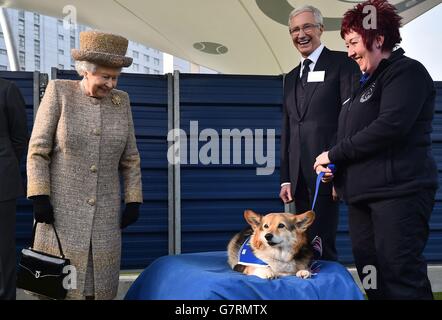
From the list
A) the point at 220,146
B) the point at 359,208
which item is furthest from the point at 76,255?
the point at 220,146

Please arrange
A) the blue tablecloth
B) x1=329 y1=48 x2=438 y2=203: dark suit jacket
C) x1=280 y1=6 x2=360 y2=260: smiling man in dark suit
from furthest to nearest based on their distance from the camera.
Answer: x1=280 y1=6 x2=360 y2=260: smiling man in dark suit
x1=329 y1=48 x2=438 y2=203: dark suit jacket
the blue tablecloth

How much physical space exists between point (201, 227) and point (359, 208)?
2.05 metres

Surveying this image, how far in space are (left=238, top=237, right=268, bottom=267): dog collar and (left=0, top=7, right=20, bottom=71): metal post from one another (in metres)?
7.45

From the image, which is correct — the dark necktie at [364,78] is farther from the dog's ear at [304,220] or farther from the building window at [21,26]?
the building window at [21,26]

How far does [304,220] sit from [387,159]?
0.46 metres

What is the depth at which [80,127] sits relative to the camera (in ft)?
7.52

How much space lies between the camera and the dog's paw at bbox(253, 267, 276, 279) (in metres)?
1.97

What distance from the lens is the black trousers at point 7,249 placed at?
8.45 feet

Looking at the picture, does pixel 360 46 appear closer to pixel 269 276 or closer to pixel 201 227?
pixel 269 276

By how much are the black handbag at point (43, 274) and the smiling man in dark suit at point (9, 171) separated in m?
0.52

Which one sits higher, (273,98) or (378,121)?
(273,98)

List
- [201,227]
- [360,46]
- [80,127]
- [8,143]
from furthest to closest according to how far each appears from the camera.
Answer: [201,227] → [8,143] → [80,127] → [360,46]

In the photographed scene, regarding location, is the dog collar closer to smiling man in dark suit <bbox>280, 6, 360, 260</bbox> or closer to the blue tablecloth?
the blue tablecloth

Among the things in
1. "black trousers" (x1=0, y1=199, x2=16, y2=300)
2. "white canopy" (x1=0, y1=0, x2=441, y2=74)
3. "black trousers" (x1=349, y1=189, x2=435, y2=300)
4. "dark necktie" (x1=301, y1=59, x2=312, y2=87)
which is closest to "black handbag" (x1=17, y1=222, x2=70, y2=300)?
"black trousers" (x1=0, y1=199, x2=16, y2=300)
